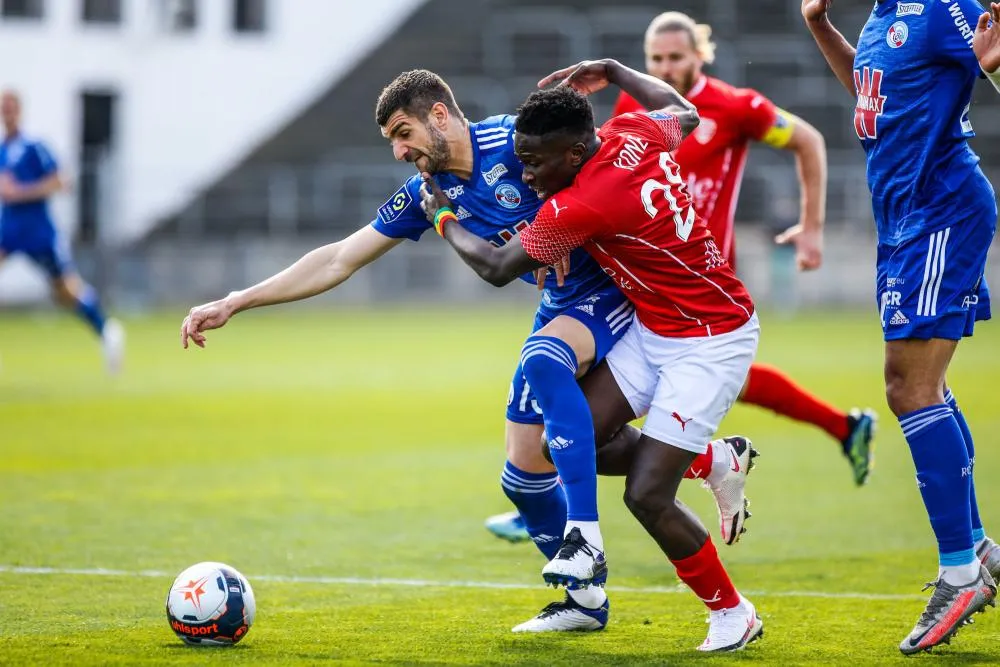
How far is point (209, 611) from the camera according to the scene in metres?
5.18

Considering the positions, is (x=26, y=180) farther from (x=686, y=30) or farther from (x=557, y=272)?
(x=557, y=272)

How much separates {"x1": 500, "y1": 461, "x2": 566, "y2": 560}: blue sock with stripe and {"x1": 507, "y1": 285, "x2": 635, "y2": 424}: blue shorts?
0.73 ft

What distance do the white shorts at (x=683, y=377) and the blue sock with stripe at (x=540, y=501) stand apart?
0.53 metres

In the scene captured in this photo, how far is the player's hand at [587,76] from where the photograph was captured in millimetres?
6000

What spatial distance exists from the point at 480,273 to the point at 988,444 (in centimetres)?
692

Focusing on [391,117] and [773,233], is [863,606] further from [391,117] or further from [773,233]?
[773,233]

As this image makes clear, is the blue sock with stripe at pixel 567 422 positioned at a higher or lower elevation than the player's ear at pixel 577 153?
lower

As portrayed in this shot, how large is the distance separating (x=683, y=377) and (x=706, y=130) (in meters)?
2.95

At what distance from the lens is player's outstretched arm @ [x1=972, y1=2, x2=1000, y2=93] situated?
5.12 metres

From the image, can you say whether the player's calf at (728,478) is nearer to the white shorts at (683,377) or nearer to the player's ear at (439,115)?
the white shorts at (683,377)

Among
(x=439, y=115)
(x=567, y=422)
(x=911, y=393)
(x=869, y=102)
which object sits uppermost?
(x=869, y=102)

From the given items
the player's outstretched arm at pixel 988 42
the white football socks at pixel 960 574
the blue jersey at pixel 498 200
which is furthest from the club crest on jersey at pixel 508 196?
the white football socks at pixel 960 574

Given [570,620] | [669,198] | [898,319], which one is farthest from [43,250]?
[898,319]

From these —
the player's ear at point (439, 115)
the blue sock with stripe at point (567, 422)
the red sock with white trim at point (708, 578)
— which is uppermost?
the player's ear at point (439, 115)
